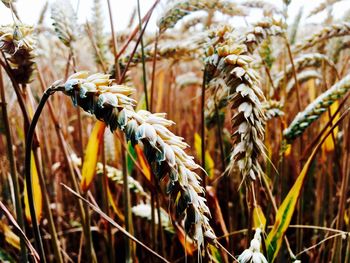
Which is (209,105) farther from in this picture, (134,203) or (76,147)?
(76,147)

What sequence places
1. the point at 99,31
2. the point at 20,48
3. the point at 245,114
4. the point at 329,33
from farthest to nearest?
the point at 99,31, the point at 329,33, the point at 20,48, the point at 245,114

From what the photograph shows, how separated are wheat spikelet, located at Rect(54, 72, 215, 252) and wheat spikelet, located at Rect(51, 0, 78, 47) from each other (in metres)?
0.47

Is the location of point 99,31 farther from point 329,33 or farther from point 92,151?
point 329,33

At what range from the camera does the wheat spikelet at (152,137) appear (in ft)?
1.48

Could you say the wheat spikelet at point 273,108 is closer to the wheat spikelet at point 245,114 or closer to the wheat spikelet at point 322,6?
the wheat spikelet at point 245,114

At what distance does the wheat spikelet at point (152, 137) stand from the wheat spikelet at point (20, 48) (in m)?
0.21

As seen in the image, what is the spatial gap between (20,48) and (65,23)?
286 mm

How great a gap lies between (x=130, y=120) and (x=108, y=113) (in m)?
0.02

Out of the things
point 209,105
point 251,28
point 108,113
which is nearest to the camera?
point 108,113

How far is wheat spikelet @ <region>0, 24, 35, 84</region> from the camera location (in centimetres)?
64

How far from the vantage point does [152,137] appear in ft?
1.46

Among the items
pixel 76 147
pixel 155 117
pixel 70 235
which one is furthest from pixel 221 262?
pixel 76 147

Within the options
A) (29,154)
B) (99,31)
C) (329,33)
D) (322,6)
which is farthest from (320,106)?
(322,6)

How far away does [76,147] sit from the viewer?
1.85m
